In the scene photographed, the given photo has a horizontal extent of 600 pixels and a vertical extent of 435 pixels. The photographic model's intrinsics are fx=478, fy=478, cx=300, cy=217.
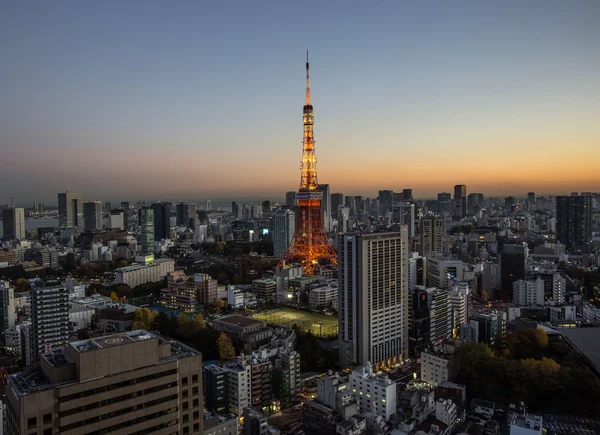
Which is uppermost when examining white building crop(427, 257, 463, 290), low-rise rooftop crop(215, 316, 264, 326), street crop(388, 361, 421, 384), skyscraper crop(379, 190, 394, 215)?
skyscraper crop(379, 190, 394, 215)

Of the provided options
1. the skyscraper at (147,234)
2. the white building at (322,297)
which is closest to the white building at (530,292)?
the white building at (322,297)

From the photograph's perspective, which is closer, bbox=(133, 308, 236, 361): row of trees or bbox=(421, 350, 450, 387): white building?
bbox=(421, 350, 450, 387): white building

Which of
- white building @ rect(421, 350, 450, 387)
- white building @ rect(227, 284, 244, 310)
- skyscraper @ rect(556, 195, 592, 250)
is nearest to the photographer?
white building @ rect(421, 350, 450, 387)

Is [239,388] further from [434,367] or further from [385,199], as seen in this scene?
[385,199]

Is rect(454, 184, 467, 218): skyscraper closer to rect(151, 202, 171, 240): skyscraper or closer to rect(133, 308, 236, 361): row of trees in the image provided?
rect(151, 202, 171, 240): skyscraper

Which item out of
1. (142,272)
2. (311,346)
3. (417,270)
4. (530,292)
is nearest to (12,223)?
(142,272)

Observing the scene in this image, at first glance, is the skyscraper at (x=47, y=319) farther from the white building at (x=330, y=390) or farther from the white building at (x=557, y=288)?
the white building at (x=557, y=288)

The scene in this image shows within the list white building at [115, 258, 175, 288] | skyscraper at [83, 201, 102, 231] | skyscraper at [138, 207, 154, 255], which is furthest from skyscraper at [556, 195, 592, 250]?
skyscraper at [83, 201, 102, 231]
